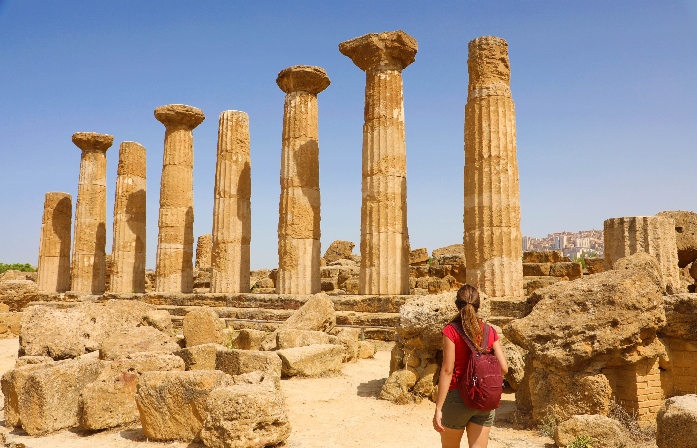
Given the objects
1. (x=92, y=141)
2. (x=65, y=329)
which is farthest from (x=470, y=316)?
(x=92, y=141)

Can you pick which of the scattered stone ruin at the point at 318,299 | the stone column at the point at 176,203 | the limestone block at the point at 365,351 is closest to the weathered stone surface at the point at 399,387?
the scattered stone ruin at the point at 318,299

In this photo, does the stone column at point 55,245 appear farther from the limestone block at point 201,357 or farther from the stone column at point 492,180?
the stone column at point 492,180

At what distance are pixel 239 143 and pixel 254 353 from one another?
11.5 meters

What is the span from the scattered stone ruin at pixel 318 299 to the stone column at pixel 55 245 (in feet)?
0.20

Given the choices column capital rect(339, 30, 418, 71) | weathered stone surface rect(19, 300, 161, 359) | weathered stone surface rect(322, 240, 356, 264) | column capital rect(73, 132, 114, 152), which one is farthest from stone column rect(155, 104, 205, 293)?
weathered stone surface rect(322, 240, 356, 264)

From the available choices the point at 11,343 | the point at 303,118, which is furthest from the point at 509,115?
Answer: the point at 11,343

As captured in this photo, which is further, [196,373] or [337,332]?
[337,332]

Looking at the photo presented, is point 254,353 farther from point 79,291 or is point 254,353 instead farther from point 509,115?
point 79,291

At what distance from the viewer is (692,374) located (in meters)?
6.07

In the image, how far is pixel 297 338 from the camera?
32.3 feet

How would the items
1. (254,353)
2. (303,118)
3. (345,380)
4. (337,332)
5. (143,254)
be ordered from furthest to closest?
(143,254) → (303,118) → (337,332) → (345,380) → (254,353)

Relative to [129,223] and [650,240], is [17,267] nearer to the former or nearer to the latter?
[129,223]

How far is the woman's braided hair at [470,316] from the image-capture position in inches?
167

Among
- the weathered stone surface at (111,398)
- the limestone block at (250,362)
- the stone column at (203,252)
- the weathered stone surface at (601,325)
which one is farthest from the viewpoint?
the stone column at (203,252)
